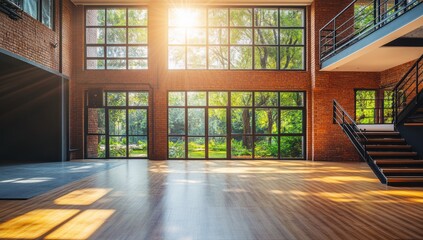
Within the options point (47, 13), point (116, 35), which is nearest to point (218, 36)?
point (116, 35)

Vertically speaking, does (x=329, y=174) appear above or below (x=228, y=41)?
below

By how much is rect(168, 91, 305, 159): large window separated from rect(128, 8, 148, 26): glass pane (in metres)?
2.93

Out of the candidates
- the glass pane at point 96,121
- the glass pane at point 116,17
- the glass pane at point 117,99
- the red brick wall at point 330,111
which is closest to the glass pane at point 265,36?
the red brick wall at point 330,111

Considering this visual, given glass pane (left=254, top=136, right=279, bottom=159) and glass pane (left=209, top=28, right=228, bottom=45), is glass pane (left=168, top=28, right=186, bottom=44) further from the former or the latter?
glass pane (left=254, top=136, right=279, bottom=159)

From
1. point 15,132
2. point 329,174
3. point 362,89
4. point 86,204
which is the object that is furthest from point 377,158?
point 15,132

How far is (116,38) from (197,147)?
201 inches

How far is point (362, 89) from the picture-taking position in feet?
42.3

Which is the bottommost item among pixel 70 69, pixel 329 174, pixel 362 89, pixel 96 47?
pixel 329 174

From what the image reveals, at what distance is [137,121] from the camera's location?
13062 millimetres

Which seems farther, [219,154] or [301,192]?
[219,154]

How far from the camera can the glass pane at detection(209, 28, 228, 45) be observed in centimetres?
1311

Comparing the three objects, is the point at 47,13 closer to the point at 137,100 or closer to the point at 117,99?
the point at 117,99

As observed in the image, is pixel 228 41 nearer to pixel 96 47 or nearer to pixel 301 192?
pixel 96 47

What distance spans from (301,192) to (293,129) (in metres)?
6.93
